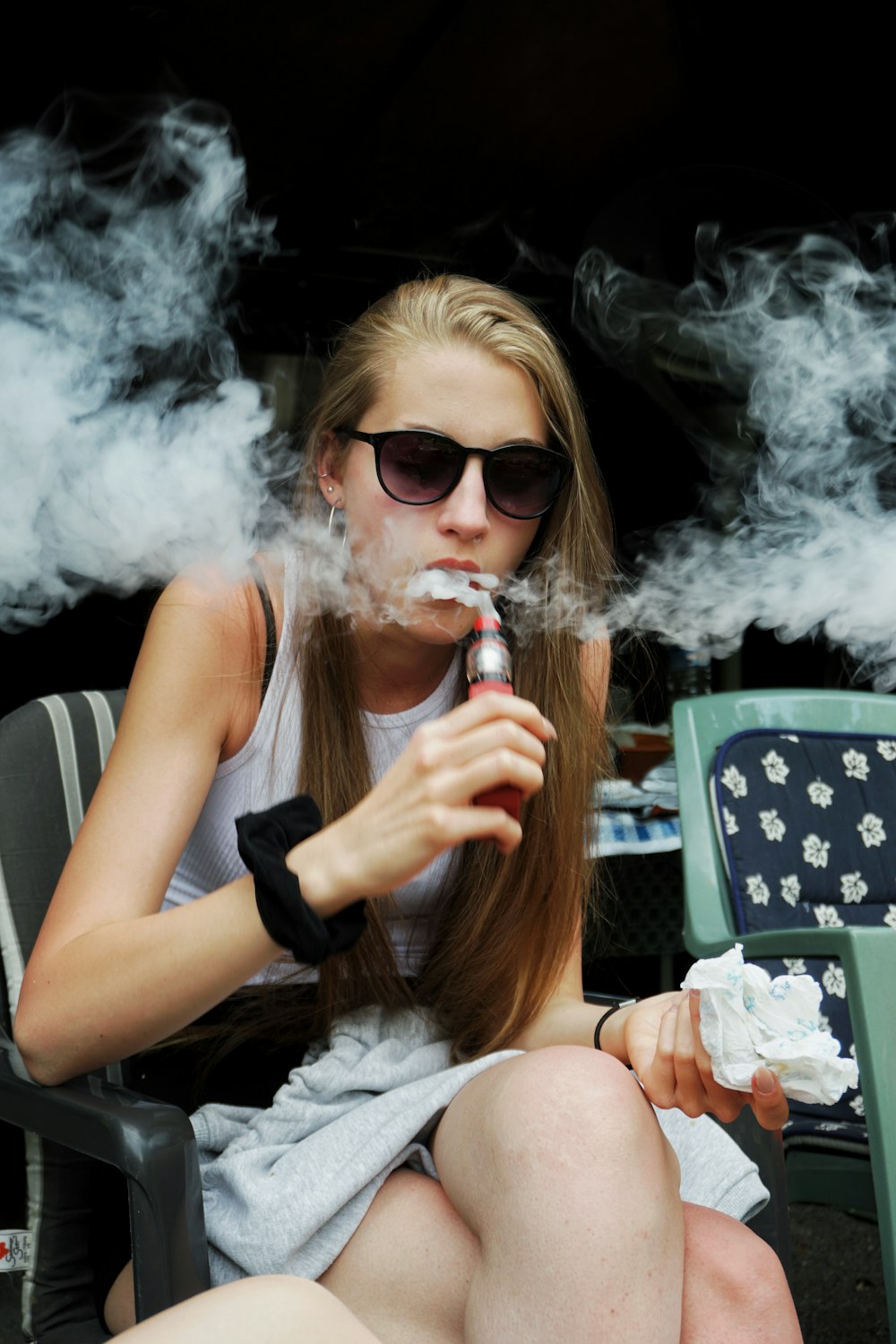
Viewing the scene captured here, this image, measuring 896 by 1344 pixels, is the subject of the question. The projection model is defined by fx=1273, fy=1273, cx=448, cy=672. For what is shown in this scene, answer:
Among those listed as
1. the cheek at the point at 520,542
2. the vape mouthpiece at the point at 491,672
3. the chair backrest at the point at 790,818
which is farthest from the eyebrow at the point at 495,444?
the chair backrest at the point at 790,818

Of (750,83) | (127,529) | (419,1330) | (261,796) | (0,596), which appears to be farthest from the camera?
(750,83)

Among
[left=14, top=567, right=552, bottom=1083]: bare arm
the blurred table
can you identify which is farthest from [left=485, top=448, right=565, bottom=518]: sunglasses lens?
the blurred table

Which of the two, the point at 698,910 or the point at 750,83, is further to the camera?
the point at 750,83

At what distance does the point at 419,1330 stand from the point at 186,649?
2.62 ft

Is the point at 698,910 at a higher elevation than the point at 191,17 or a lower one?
lower

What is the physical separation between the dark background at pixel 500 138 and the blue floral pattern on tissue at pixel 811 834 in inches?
29.7

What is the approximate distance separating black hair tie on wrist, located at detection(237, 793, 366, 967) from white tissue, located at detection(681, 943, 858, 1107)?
0.38m

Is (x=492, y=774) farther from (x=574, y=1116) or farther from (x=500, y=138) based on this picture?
(x=500, y=138)

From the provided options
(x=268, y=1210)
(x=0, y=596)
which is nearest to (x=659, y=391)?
(x=0, y=596)

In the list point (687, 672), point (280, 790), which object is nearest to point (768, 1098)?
point (280, 790)

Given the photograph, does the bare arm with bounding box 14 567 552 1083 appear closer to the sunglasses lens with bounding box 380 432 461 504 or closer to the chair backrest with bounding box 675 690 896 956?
the sunglasses lens with bounding box 380 432 461 504

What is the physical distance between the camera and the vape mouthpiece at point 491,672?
3.88 ft

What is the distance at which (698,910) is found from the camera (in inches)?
100

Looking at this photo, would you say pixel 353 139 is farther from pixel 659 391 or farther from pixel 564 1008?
pixel 564 1008
